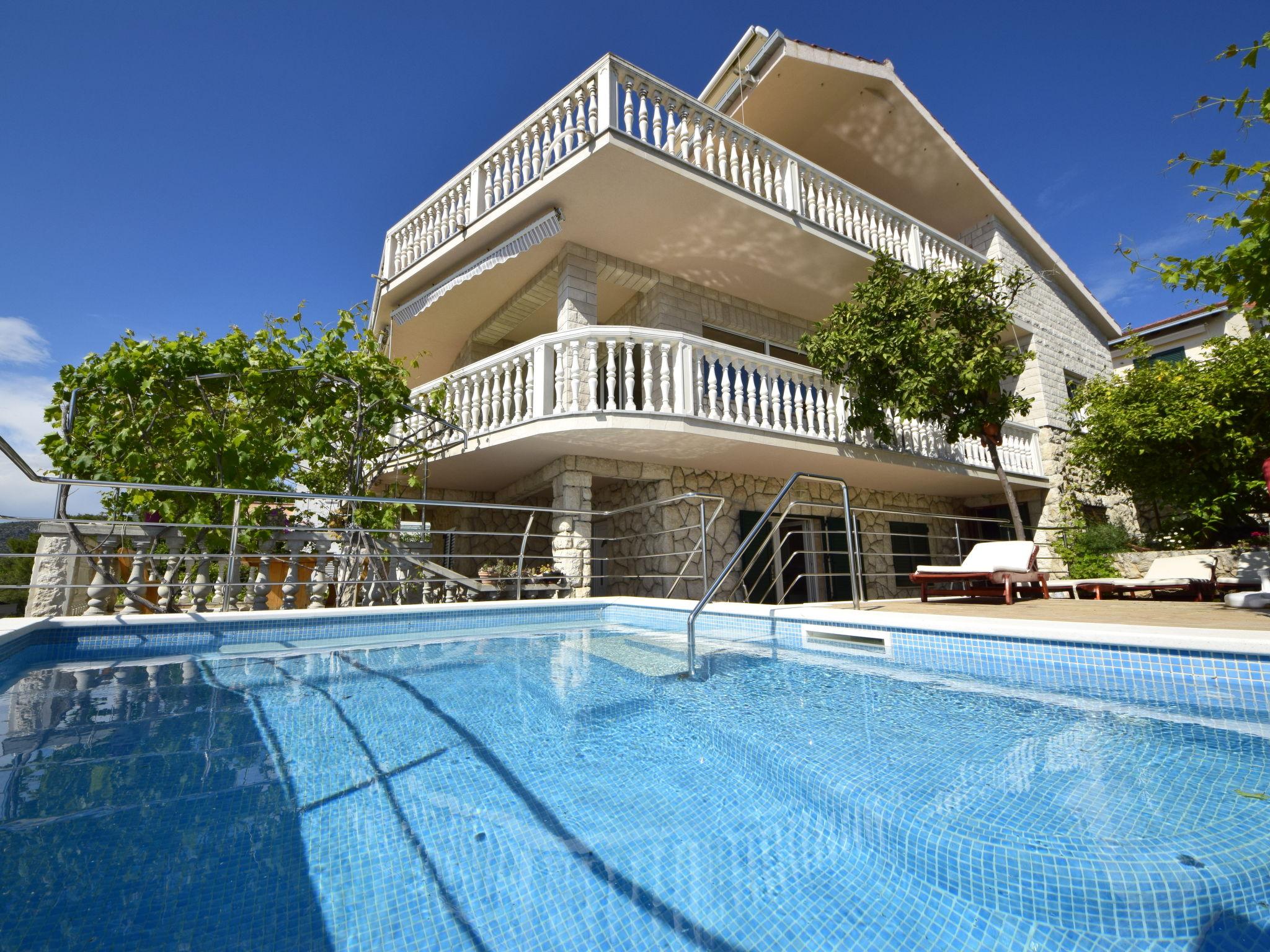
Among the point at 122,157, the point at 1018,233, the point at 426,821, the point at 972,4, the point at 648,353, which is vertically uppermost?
the point at 972,4

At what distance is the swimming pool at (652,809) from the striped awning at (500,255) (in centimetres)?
633

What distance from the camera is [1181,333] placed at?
1567cm

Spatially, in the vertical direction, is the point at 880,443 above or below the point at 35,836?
above

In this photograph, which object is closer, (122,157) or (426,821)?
(426,821)

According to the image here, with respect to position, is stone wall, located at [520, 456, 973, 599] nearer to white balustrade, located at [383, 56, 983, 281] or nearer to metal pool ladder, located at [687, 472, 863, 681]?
metal pool ladder, located at [687, 472, 863, 681]

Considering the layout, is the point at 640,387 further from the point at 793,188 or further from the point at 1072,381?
the point at 1072,381

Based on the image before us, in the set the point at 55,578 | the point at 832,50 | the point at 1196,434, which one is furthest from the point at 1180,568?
the point at 55,578

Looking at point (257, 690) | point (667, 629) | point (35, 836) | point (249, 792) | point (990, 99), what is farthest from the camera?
point (990, 99)

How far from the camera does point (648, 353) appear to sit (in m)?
7.54

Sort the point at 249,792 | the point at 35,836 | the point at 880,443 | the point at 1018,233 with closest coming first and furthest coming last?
the point at 35,836 < the point at 249,792 < the point at 880,443 < the point at 1018,233

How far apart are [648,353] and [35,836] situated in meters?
6.70


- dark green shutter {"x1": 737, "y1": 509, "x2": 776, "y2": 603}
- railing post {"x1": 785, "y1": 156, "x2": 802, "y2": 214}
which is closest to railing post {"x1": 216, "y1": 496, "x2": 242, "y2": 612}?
dark green shutter {"x1": 737, "y1": 509, "x2": 776, "y2": 603}

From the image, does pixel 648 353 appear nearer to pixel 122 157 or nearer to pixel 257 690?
pixel 257 690

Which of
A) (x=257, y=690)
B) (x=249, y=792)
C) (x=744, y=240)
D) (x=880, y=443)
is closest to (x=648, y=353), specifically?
(x=744, y=240)
